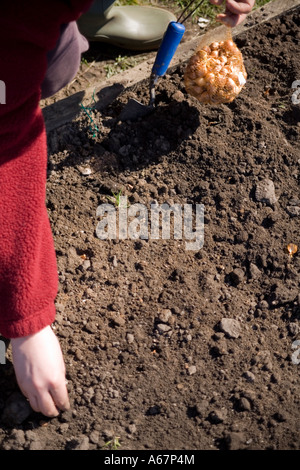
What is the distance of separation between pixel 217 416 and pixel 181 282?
396 mm

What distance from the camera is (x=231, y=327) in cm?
156

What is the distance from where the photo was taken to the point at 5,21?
3.87ft

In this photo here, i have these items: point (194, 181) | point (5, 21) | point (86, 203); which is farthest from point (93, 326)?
point (5, 21)

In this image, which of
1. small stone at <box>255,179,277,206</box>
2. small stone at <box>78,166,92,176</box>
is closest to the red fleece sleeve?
small stone at <box>78,166,92,176</box>

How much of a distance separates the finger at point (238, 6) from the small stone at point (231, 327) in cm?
89

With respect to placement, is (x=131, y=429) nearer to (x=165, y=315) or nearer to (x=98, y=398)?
(x=98, y=398)

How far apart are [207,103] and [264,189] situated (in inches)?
13.3

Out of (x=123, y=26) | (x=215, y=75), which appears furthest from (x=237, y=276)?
(x=123, y=26)

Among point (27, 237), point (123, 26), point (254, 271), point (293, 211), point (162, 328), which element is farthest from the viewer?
point (123, 26)

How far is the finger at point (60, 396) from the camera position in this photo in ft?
4.46

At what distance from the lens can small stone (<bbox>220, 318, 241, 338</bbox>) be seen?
1552 millimetres

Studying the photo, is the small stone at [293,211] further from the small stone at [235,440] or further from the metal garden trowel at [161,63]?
the small stone at [235,440]

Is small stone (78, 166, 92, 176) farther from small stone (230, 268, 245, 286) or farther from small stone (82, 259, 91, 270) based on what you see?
small stone (230, 268, 245, 286)

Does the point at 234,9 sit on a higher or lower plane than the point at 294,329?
higher
